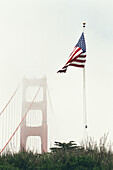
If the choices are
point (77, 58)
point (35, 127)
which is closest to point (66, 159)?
point (77, 58)

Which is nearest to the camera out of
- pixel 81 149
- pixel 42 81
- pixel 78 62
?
pixel 81 149

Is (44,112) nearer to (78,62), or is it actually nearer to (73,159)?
(78,62)

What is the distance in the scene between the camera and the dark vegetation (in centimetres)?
1004

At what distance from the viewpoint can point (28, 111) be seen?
2672 centimetres

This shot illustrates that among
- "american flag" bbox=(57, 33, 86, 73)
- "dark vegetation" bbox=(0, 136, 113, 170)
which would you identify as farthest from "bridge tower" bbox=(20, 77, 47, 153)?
"dark vegetation" bbox=(0, 136, 113, 170)

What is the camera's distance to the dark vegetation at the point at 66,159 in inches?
395

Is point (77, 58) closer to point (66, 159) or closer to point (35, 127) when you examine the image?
point (66, 159)

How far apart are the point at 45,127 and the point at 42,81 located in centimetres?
567

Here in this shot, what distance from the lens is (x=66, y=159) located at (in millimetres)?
10641

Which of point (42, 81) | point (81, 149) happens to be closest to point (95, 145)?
point (81, 149)

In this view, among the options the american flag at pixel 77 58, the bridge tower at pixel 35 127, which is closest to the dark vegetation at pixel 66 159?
the american flag at pixel 77 58

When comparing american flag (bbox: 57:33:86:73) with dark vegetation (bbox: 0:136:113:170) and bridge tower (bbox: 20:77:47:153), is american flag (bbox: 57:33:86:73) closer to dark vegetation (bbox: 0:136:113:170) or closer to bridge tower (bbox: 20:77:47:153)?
dark vegetation (bbox: 0:136:113:170)

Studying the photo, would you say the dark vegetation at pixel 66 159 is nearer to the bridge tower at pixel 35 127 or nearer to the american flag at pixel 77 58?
the american flag at pixel 77 58

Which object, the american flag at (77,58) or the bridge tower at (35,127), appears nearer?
the american flag at (77,58)
